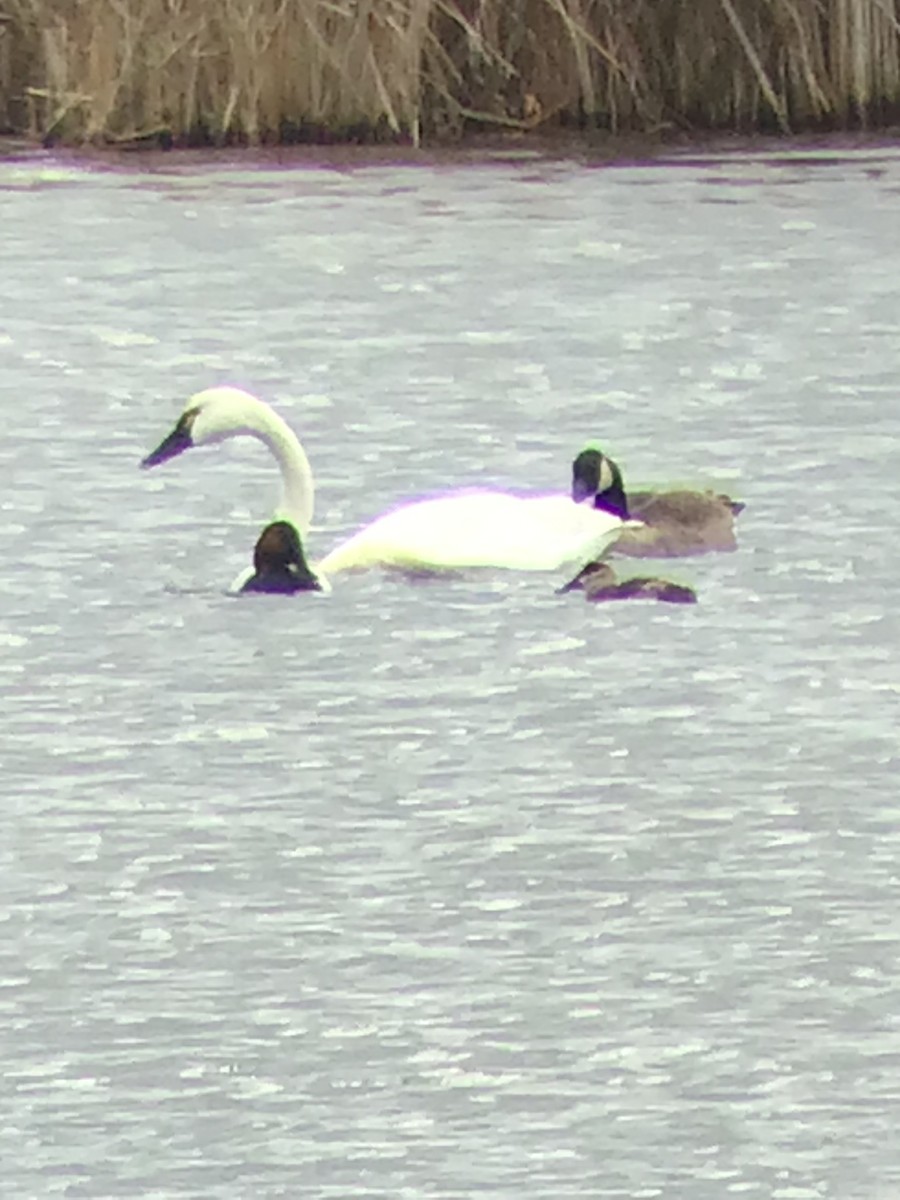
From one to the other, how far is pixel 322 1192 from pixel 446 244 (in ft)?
21.0

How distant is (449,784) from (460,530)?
3.95 feet

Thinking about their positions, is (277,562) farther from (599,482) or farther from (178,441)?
(178,441)

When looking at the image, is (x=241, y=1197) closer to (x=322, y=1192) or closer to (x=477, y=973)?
(x=322, y=1192)

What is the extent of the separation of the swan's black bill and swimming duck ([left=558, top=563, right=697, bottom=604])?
37.9 inches

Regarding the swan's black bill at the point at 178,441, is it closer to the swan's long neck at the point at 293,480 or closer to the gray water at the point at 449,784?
the gray water at the point at 449,784

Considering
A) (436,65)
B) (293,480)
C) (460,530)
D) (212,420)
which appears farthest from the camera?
(436,65)

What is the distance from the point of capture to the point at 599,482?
5.25 meters

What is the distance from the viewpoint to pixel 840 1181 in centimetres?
271

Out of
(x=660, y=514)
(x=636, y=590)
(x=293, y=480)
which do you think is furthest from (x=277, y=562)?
(x=660, y=514)

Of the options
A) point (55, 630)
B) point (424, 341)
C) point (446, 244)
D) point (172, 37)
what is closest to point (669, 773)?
point (55, 630)

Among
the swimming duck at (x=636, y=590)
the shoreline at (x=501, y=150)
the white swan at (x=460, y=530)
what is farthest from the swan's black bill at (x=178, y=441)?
the shoreline at (x=501, y=150)

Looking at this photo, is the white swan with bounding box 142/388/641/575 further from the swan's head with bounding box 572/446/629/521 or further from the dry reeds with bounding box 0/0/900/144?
the dry reeds with bounding box 0/0/900/144

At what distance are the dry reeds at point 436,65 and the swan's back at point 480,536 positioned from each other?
510 centimetres

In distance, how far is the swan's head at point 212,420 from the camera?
18.0 ft
